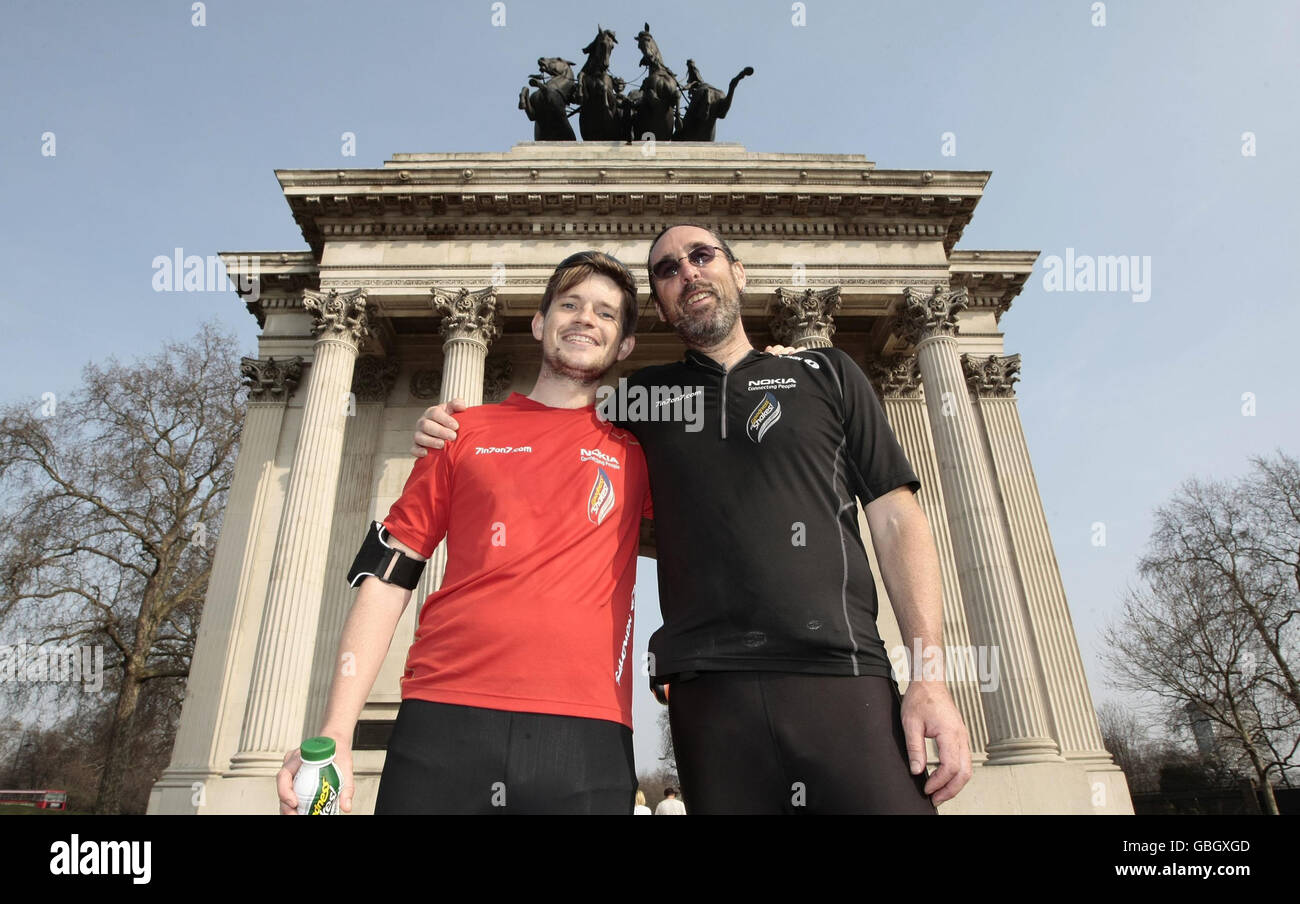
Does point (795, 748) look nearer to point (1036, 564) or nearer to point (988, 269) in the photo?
point (1036, 564)

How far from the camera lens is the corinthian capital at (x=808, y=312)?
1703 cm

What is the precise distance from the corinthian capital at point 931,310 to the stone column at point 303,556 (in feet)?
44.3

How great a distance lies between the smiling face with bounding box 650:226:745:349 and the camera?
3.29 metres

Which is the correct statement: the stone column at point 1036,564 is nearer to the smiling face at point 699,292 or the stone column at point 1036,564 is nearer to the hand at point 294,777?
the smiling face at point 699,292

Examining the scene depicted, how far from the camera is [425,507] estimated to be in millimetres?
2896

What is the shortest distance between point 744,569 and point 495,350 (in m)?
18.4

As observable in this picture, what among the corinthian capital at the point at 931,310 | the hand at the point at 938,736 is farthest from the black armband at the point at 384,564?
the corinthian capital at the point at 931,310

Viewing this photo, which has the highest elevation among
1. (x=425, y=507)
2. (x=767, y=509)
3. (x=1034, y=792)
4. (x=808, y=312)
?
(x=808, y=312)

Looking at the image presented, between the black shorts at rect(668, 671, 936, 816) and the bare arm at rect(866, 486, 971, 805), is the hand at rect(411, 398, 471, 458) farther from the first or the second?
the bare arm at rect(866, 486, 971, 805)

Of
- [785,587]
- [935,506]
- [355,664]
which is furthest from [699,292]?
[935,506]

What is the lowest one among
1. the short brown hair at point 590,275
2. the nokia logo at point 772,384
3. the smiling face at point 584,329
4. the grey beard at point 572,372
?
the nokia logo at point 772,384

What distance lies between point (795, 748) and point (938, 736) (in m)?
0.45

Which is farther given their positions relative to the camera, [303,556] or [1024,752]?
[303,556]
